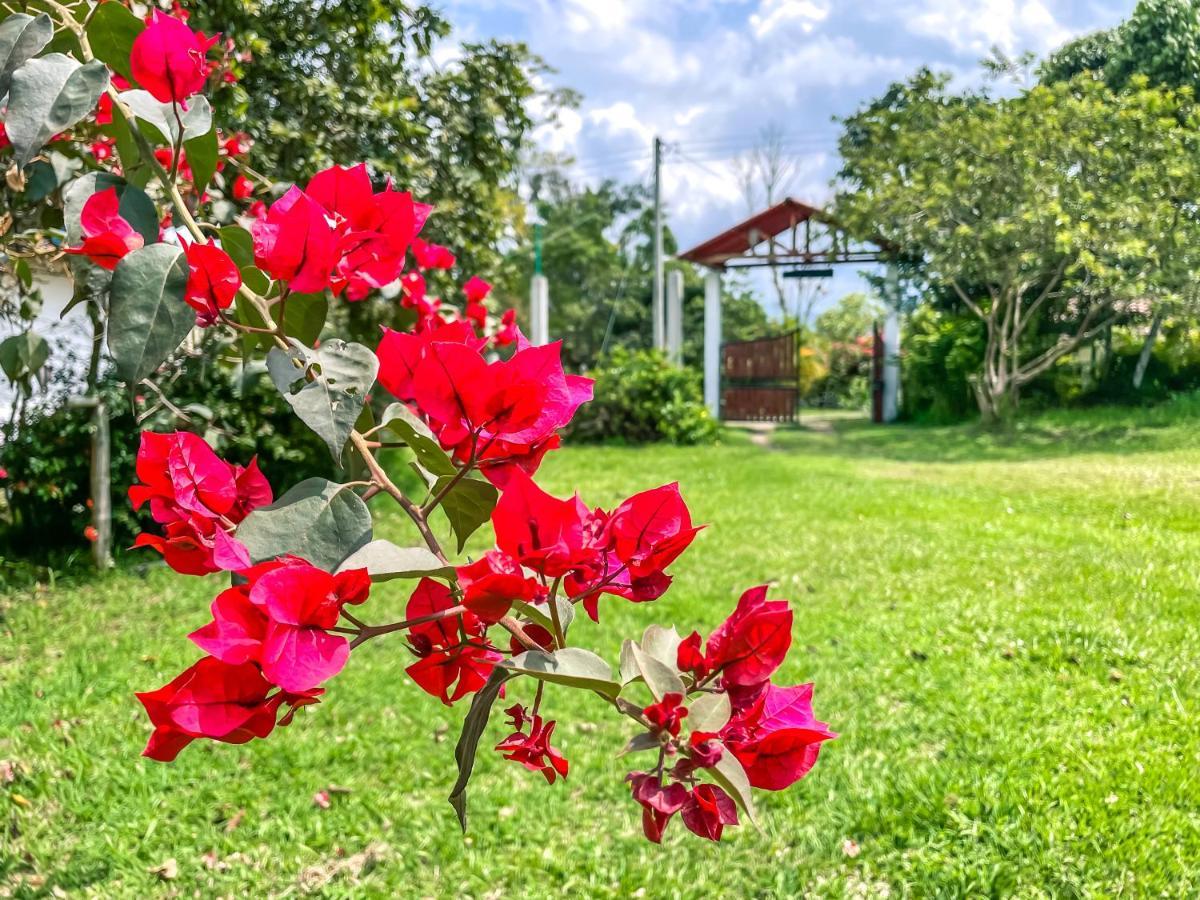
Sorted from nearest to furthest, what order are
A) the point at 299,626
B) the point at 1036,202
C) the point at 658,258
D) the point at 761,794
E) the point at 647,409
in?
the point at 299,626
the point at 761,794
the point at 1036,202
the point at 647,409
the point at 658,258

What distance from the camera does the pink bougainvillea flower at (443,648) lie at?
1.35ft

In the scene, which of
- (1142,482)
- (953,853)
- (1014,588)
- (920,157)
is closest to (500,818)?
(953,853)

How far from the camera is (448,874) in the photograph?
5.19ft

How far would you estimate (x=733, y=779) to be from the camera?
1.07 feet

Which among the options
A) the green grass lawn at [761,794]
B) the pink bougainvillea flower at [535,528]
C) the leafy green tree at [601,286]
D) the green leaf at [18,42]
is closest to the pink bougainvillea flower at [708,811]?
the pink bougainvillea flower at [535,528]

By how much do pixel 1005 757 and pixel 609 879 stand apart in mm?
876

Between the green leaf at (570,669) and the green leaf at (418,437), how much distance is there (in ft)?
0.31

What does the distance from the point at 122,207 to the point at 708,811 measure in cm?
43

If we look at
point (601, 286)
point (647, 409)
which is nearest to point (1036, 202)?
point (647, 409)

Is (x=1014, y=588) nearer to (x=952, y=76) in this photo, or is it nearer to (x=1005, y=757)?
(x=1005, y=757)

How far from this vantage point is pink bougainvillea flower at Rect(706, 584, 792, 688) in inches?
14.4

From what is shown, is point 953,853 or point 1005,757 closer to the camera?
point 953,853

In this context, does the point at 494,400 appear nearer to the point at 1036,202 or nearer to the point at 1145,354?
the point at 1145,354

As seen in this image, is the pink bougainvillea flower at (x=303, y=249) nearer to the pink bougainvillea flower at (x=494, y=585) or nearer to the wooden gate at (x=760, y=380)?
the pink bougainvillea flower at (x=494, y=585)
